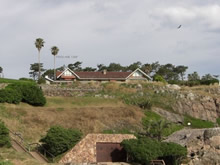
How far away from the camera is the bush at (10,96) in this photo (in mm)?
45103

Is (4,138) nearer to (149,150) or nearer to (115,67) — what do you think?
(149,150)

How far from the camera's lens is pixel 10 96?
4572 cm

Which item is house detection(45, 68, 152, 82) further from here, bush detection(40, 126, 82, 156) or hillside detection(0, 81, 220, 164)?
bush detection(40, 126, 82, 156)

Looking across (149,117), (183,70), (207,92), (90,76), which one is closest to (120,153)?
(149,117)

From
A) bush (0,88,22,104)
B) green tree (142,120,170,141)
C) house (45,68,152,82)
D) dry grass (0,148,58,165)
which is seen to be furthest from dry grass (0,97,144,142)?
house (45,68,152,82)

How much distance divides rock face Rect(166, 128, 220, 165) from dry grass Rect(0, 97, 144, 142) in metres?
7.70

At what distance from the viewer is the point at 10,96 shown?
45.7 m

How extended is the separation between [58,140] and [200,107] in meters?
30.5

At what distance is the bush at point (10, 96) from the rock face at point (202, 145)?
19082 mm

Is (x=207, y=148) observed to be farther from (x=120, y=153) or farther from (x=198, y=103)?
(x=198, y=103)

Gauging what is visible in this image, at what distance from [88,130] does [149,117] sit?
10.7 m

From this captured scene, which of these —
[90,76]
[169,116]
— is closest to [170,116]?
[169,116]

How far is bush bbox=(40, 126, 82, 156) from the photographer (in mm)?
32469

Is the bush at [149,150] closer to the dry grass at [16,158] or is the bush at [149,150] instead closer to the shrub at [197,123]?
the dry grass at [16,158]
